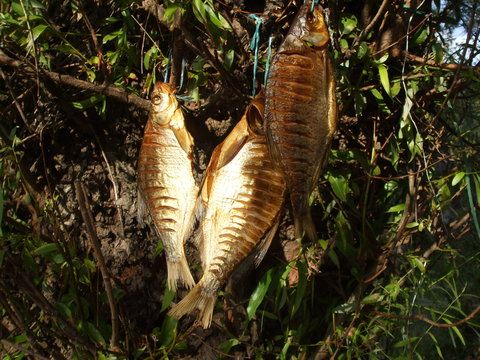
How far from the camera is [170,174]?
→ 130cm

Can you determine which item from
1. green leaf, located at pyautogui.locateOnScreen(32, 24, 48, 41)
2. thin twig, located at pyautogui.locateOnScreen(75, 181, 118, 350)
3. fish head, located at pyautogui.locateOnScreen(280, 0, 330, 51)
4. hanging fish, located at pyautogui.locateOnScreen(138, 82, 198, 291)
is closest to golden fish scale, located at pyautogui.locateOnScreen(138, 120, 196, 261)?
hanging fish, located at pyautogui.locateOnScreen(138, 82, 198, 291)

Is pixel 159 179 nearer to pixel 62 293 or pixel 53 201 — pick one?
pixel 53 201

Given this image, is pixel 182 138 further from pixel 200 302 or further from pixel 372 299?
pixel 372 299

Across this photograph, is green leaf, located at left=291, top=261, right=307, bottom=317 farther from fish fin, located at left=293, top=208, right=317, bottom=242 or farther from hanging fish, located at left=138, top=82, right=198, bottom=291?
hanging fish, located at left=138, top=82, right=198, bottom=291

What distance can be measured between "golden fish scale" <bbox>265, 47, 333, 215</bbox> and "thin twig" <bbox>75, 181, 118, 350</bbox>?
43cm

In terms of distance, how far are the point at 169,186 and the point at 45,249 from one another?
1.60 ft

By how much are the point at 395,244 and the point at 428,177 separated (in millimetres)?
224

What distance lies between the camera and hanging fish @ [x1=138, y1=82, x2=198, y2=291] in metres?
1.29

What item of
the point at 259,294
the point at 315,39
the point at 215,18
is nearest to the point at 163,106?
the point at 215,18

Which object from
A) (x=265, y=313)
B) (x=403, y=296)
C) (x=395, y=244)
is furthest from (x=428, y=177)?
(x=265, y=313)

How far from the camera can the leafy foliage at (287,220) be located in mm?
1536

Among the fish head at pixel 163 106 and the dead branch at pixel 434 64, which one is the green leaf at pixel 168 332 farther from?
the dead branch at pixel 434 64

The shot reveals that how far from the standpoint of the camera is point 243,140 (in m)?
1.23

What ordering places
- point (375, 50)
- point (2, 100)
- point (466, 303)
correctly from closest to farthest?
point (375, 50)
point (2, 100)
point (466, 303)
